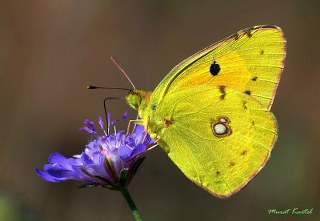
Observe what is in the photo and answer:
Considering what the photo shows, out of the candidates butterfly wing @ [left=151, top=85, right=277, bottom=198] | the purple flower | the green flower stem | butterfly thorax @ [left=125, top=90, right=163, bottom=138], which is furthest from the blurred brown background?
the green flower stem

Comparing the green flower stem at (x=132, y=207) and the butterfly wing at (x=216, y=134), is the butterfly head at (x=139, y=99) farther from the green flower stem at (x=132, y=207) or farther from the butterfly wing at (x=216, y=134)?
the green flower stem at (x=132, y=207)

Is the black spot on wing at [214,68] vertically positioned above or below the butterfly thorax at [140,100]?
below

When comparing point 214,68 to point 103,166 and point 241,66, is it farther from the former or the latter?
point 103,166

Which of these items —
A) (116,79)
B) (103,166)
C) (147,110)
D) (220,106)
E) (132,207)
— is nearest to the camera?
(132,207)

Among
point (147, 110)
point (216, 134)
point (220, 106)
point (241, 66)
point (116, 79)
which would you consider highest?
point (147, 110)

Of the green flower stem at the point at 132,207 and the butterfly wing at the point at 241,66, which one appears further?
the butterfly wing at the point at 241,66

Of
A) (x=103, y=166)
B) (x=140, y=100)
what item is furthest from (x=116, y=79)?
(x=103, y=166)

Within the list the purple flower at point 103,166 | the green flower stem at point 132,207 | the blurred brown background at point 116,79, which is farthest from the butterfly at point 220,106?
the blurred brown background at point 116,79

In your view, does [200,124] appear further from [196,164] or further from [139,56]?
[139,56]
